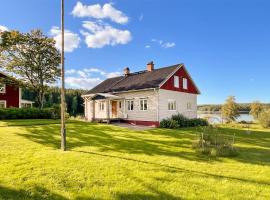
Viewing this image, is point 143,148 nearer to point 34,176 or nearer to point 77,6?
point 34,176

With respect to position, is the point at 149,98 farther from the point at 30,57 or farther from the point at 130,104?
the point at 30,57

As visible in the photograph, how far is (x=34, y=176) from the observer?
6.94m

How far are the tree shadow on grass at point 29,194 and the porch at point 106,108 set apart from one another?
63.6ft

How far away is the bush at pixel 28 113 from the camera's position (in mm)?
25391

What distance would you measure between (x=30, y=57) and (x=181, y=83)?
67.3 feet

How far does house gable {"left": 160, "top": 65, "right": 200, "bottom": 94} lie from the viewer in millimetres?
24625

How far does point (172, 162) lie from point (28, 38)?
97.6 ft

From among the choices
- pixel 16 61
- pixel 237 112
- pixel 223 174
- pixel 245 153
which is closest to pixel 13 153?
pixel 223 174

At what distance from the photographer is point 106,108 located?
2727 centimetres

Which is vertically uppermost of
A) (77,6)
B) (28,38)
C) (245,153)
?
(28,38)

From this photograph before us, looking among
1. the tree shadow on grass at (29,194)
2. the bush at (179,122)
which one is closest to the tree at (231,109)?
the bush at (179,122)

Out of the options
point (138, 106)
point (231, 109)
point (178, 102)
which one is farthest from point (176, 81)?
point (231, 109)

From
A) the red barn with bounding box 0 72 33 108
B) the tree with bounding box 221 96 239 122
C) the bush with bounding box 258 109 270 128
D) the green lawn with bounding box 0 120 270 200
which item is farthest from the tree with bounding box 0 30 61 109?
the tree with bounding box 221 96 239 122

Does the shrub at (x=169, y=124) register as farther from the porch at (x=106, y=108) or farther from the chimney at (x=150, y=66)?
the chimney at (x=150, y=66)
